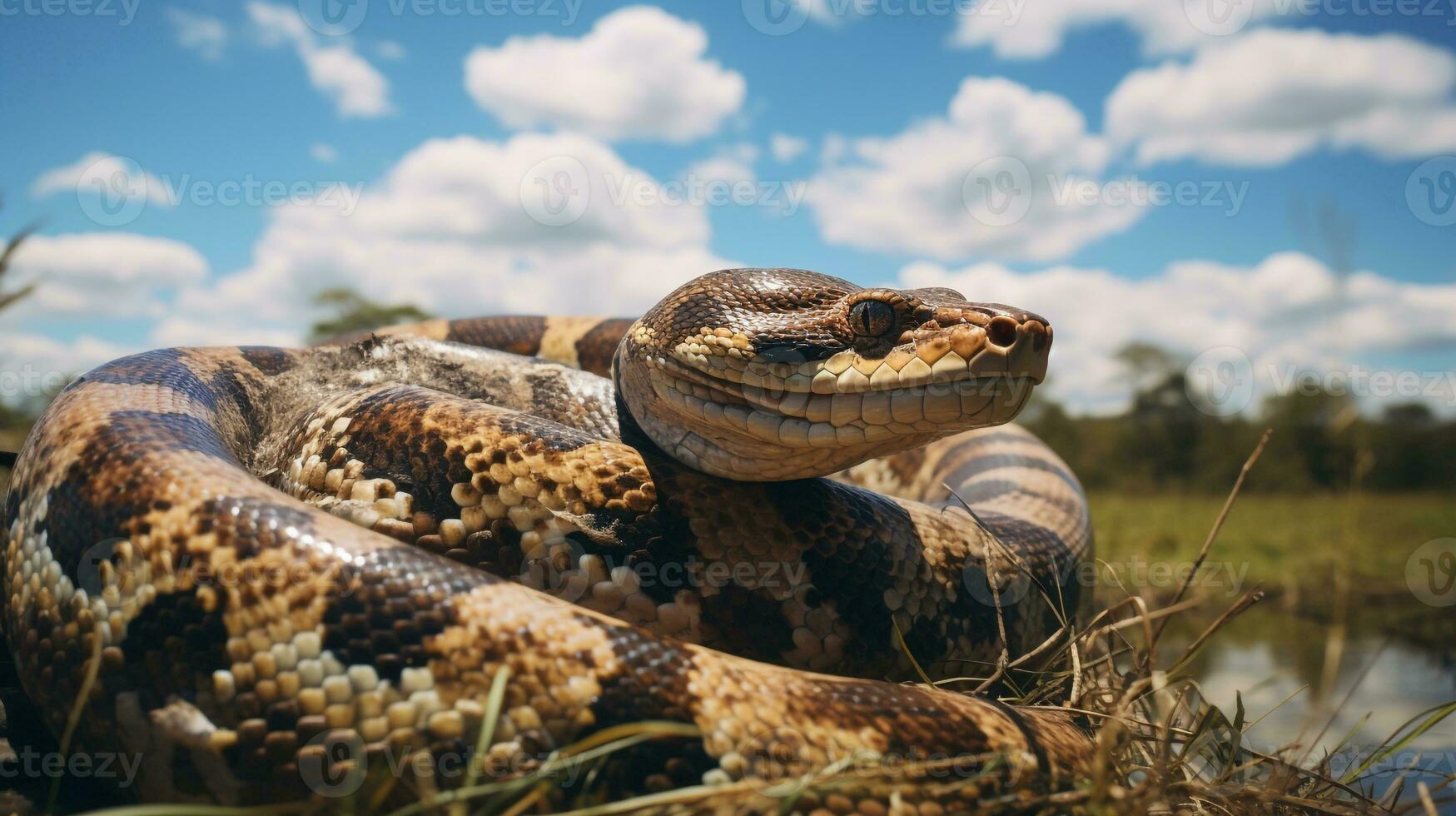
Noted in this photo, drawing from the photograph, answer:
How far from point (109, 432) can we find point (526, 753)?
1872 mm

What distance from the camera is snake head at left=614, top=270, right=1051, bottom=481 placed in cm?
314

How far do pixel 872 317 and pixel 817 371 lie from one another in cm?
32

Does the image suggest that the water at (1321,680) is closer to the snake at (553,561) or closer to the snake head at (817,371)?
the snake at (553,561)

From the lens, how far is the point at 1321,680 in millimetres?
8531

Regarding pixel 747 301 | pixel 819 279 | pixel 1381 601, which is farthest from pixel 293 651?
pixel 1381 601

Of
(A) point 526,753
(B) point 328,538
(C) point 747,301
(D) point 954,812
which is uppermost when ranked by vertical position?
(C) point 747,301

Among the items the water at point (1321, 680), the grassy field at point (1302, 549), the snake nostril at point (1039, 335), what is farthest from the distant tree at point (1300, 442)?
the snake nostril at point (1039, 335)

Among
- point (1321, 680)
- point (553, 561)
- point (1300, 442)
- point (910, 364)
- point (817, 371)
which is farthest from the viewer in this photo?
point (1300, 442)

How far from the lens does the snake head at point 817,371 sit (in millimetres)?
3141

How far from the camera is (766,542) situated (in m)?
3.28

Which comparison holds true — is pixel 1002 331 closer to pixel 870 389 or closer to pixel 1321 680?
pixel 870 389

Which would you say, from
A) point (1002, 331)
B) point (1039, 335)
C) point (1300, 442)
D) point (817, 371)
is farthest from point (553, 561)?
point (1300, 442)

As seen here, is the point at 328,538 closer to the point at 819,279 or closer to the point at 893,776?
the point at 893,776

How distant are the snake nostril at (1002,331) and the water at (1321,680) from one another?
16.4 ft
